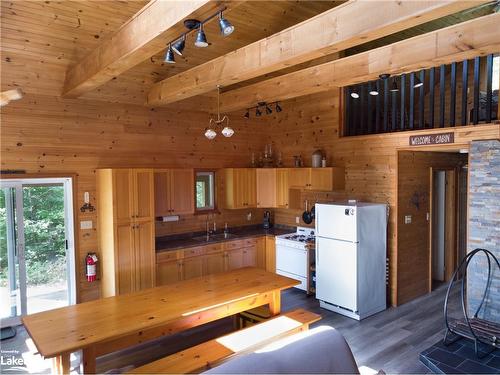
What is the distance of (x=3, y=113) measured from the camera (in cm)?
459

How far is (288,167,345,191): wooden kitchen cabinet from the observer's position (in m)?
5.95

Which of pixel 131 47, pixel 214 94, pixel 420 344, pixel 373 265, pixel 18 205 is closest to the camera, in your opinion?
pixel 131 47

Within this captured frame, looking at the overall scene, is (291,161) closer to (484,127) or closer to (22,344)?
(484,127)

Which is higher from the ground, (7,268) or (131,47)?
(131,47)

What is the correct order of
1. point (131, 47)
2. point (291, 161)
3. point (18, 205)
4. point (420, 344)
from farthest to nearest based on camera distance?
point (291, 161), point (18, 205), point (420, 344), point (131, 47)

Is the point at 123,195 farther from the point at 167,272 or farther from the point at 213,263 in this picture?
the point at 213,263

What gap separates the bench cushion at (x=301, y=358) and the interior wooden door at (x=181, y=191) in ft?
12.2

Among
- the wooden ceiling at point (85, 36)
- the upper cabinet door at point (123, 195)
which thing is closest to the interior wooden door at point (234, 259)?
the upper cabinet door at point (123, 195)

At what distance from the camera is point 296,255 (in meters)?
6.19

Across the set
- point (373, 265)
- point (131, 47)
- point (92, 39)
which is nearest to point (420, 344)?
point (373, 265)

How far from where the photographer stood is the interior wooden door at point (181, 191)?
593cm

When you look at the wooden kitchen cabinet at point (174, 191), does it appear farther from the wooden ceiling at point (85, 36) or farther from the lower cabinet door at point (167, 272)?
the wooden ceiling at point (85, 36)

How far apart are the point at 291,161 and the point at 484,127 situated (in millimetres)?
3402

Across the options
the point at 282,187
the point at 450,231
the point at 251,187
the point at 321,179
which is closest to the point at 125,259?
the point at 251,187
